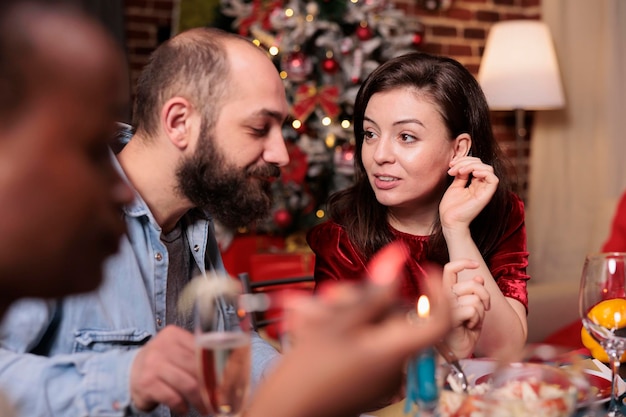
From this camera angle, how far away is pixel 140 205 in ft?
4.79

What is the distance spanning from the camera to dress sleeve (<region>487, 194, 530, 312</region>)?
1846 millimetres

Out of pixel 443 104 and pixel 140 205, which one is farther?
pixel 443 104

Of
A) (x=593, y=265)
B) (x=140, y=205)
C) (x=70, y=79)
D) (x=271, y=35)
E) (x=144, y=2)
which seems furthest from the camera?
(x=144, y=2)

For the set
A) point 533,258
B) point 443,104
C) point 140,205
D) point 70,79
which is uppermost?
point 70,79

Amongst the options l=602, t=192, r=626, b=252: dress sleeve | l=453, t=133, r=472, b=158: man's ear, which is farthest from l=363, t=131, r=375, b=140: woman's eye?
l=602, t=192, r=626, b=252: dress sleeve

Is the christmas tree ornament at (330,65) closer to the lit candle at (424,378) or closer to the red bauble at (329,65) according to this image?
the red bauble at (329,65)

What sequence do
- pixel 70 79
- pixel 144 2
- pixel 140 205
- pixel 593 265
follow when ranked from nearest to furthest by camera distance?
pixel 70 79, pixel 593 265, pixel 140 205, pixel 144 2

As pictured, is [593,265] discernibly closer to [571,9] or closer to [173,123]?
[173,123]

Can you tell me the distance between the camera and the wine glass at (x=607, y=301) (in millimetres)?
1157

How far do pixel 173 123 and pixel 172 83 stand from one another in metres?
0.08

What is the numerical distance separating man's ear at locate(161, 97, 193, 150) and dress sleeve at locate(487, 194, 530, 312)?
831 millimetres

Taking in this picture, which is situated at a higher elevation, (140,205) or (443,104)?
(443,104)

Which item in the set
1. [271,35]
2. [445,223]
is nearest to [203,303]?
[445,223]

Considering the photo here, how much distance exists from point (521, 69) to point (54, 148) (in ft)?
12.5
